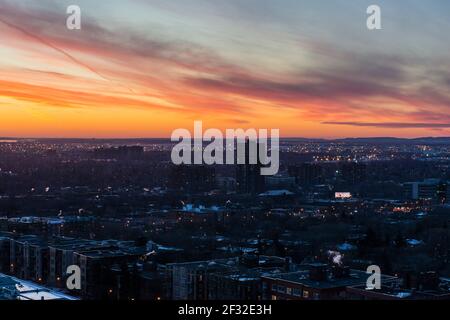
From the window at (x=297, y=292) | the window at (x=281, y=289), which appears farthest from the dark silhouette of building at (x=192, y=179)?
the window at (x=297, y=292)

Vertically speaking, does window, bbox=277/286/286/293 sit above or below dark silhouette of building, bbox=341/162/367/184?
below

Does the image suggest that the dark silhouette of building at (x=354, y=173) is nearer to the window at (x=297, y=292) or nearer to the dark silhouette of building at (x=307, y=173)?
the dark silhouette of building at (x=307, y=173)

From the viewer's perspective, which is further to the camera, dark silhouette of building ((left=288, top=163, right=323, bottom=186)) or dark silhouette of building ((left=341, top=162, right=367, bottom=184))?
dark silhouette of building ((left=288, top=163, right=323, bottom=186))

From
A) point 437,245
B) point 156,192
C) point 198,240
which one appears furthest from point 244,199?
point 437,245

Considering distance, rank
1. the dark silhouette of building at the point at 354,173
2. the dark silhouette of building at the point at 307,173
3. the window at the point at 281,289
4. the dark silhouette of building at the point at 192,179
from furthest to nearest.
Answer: the dark silhouette of building at the point at 307,173 → the dark silhouette of building at the point at 354,173 → the dark silhouette of building at the point at 192,179 → the window at the point at 281,289

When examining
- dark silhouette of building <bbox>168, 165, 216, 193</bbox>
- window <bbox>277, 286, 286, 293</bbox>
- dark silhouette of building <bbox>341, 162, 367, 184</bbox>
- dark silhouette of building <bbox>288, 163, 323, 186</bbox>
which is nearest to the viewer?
window <bbox>277, 286, 286, 293</bbox>

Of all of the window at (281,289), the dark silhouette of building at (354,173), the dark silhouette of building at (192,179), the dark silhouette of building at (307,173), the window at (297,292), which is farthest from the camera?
the dark silhouette of building at (307,173)

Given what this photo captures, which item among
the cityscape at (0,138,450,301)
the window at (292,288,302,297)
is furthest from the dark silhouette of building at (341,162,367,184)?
the window at (292,288,302,297)

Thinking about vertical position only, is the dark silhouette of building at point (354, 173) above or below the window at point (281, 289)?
above

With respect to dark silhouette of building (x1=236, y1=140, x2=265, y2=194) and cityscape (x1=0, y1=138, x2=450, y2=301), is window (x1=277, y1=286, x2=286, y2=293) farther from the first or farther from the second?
dark silhouette of building (x1=236, y1=140, x2=265, y2=194)

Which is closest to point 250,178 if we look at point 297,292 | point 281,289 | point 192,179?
point 192,179

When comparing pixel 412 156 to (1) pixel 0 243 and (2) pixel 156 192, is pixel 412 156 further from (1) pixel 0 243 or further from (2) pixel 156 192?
(1) pixel 0 243

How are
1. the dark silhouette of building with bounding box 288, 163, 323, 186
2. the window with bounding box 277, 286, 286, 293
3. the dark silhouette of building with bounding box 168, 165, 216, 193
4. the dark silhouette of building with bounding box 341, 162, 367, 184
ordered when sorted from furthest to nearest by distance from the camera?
the dark silhouette of building with bounding box 288, 163, 323, 186 → the dark silhouette of building with bounding box 341, 162, 367, 184 → the dark silhouette of building with bounding box 168, 165, 216, 193 → the window with bounding box 277, 286, 286, 293
